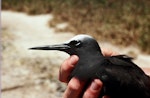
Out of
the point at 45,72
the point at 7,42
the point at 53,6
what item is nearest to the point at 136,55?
the point at 45,72

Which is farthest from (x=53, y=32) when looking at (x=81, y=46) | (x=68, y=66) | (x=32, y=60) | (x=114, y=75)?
(x=114, y=75)

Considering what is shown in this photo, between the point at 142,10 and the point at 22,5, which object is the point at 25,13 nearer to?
the point at 22,5

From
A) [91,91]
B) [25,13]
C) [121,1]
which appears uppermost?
[91,91]

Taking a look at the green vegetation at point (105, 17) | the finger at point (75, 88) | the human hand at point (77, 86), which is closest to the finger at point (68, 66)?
the human hand at point (77, 86)

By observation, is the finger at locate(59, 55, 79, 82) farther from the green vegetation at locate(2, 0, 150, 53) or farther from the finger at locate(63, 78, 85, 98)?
the green vegetation at locate(2, 0, 150, 53)

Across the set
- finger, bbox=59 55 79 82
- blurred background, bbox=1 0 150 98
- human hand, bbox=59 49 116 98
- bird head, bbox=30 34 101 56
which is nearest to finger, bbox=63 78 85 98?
human hand, bbox=59 49 116 98

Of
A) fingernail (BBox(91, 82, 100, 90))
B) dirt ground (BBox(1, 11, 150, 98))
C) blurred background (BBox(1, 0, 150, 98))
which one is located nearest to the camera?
fingernail (BBox(91, 82, 100, 90))
